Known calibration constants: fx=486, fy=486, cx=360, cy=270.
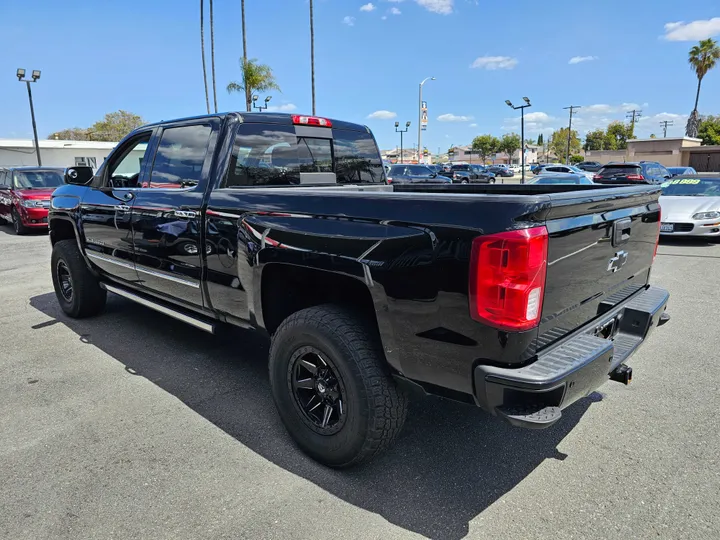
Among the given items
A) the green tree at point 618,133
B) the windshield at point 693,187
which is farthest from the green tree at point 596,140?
the windshield at point 693,187

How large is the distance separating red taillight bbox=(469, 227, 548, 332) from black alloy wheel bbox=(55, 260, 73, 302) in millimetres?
4977

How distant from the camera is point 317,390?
2699mm

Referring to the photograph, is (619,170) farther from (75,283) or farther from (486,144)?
(486,144)

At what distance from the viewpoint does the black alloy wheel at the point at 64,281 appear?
5.43 meters

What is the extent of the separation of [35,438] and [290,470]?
5.49ft

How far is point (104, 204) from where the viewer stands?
4.38m

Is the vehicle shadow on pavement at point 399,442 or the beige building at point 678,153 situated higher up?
the beige building at point 678,153

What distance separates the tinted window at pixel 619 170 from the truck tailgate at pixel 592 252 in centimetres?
2134

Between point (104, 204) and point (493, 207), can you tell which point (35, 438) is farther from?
point (493, 207)

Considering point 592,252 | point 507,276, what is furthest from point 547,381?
point 592,252

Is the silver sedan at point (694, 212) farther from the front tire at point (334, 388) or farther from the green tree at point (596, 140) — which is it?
the green tree at point (596, 140)

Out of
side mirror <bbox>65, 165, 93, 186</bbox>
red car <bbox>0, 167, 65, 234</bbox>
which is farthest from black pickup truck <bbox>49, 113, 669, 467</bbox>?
red car <bbox>0, 167, 65, 234</bbox>

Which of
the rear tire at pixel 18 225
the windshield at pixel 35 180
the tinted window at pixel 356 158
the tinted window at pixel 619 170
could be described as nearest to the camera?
the tinted window at pixel 356 158

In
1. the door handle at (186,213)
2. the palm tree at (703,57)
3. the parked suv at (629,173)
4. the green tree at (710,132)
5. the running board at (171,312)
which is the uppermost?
the palm tree at (703,57)
